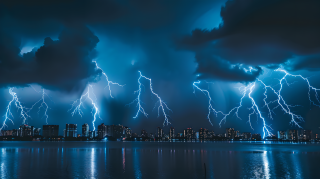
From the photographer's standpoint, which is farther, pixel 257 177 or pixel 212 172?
pixel 212 172

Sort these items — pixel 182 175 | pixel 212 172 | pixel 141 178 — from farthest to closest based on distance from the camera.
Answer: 1. pixel 212 172
2. pixel 182 175
3. pixel 141 178

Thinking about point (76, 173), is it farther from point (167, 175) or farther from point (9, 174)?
point (167, 175)

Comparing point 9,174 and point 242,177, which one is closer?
point 242,177

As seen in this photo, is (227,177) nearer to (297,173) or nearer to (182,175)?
(182,175)

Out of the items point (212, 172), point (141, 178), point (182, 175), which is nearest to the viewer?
point (141, 178)

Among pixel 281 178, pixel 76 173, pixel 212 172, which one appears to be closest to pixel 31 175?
pixel 76 173

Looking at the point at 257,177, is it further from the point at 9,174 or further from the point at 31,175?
the point at 9,174

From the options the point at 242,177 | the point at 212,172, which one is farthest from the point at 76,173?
the point at 242,177
